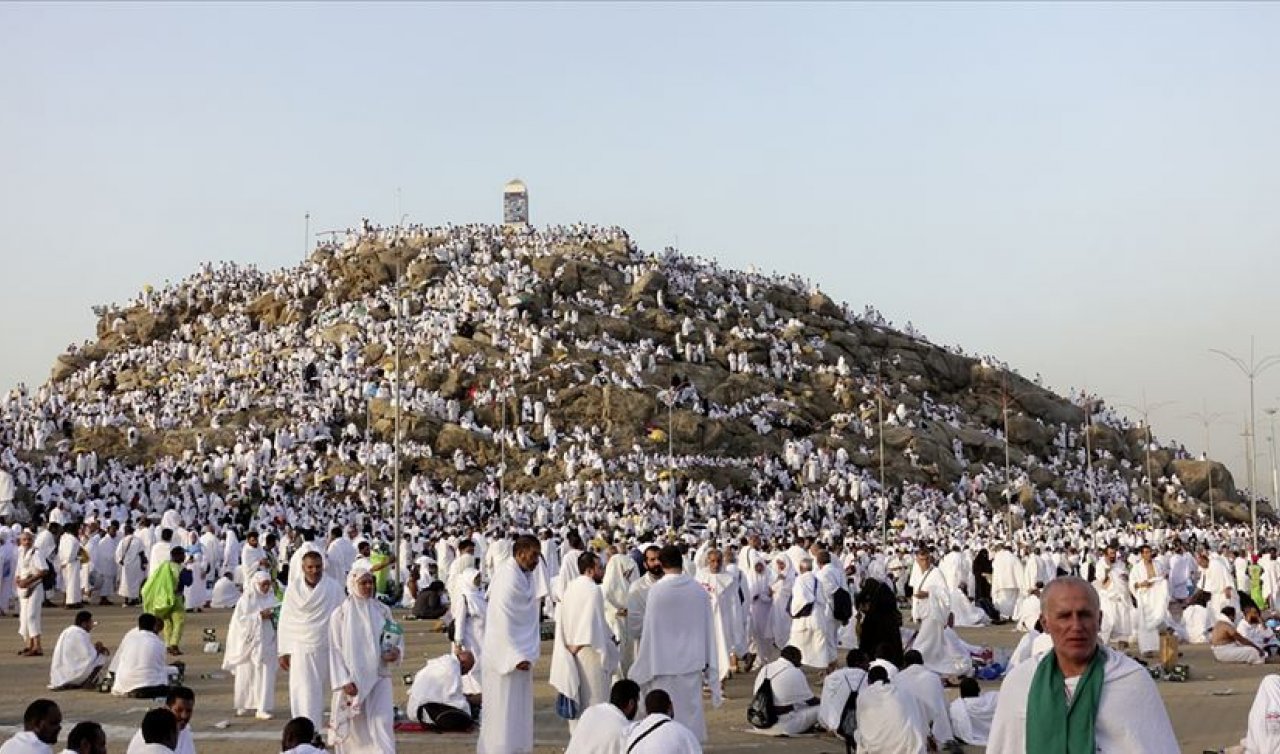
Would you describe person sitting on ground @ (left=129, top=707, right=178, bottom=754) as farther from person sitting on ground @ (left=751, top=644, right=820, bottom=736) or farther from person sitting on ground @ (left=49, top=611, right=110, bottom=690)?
person sitting on ground @ (left=49, top=611, right=110, bottom=690)

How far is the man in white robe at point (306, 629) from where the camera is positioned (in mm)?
11133

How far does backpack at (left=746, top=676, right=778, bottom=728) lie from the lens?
1264 centimetres

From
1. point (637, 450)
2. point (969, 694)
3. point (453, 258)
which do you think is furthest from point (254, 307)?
point (969, 694)

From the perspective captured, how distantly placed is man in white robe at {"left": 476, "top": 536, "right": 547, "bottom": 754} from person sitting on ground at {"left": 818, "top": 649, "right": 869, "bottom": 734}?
256 centimetres

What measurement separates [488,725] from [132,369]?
71.8 meters

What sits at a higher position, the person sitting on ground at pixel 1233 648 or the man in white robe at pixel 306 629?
the man in white robe at pixel 306 629

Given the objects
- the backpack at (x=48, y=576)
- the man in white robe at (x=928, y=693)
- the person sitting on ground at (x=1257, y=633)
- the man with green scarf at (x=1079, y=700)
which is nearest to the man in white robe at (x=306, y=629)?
the man in white robe at (x=928, y=693)

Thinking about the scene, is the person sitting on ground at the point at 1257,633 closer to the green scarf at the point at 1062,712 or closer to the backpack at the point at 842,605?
the backpack at the point at 842,605

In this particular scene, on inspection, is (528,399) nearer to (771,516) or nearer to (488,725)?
(771,516)

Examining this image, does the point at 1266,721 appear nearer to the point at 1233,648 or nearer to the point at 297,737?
the point at 297,737

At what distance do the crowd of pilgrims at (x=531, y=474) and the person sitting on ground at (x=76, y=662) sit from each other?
134 inches

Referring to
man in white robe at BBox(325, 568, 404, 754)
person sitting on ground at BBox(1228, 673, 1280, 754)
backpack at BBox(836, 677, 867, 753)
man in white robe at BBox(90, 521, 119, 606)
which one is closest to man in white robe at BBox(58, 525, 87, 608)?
man in white robe at BBox(90, 521, 119, 606)

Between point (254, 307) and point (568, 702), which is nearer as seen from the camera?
point (568, 702)

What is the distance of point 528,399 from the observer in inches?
2554
